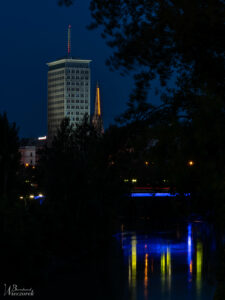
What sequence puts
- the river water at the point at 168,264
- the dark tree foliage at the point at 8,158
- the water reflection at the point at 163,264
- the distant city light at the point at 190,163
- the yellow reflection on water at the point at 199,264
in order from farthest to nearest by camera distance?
the dark tree foliage at the point at 8,158
the yellow reflection on water at the point at 199,264
the water reflection at the point at 163,264
the river water at the point at 168,264
the distant city light at the point at 190,163

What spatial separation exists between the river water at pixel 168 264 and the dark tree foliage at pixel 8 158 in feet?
28.8

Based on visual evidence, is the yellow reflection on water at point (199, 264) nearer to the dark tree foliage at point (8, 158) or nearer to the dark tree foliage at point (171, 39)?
the dark tree foliage at point (8, 158)

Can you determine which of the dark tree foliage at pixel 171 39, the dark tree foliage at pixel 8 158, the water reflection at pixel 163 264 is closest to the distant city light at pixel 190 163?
→ the dark tree foliage at pixel 171 39

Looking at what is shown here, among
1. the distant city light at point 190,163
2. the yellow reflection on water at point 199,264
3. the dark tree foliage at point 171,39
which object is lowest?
the yellow reflection on water at point 199,264

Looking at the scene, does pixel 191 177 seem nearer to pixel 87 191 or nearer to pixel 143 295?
pixel 143 295

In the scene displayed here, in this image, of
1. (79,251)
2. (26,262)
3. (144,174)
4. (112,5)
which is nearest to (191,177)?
(112,5)

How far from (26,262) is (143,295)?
609 cm

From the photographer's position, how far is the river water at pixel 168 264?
29975 mm

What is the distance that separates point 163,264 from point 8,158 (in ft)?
38.4

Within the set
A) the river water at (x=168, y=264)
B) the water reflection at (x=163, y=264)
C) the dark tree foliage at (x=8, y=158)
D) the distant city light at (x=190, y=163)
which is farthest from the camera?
the dark tree foliage at (x=8, y=158)

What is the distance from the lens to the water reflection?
99.7 ft

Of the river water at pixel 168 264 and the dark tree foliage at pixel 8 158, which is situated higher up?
the dark tree foliage at pixel 8 158

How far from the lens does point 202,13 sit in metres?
11.5

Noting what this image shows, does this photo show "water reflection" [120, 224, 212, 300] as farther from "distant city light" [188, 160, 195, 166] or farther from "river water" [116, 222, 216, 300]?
"distant city light" [188, 160, 195, 166]
